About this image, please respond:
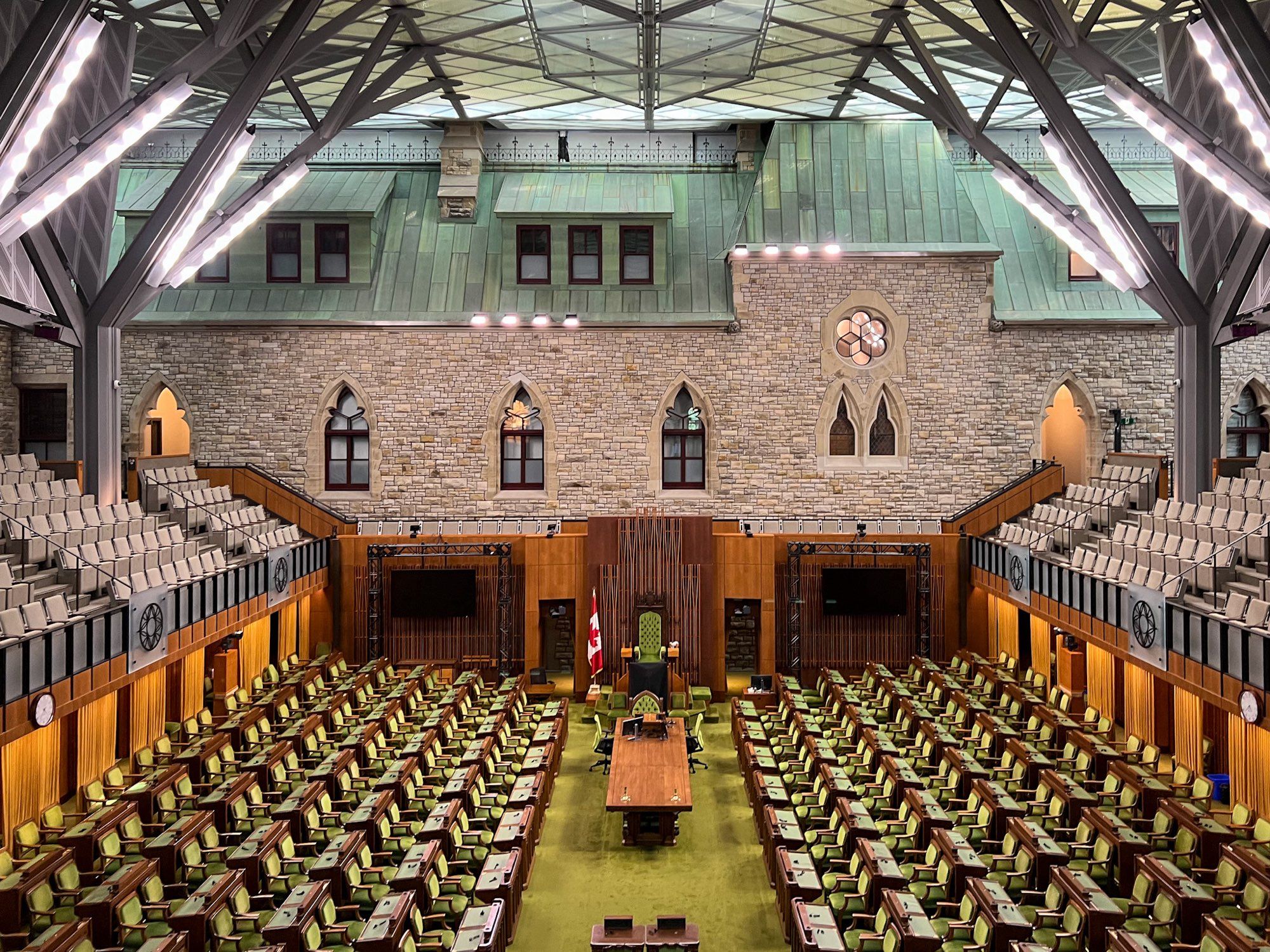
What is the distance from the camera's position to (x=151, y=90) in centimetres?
1720

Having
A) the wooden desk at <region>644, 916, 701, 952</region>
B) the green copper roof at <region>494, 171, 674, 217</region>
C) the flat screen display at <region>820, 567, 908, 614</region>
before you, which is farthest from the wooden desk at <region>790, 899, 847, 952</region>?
the green copper roof at <region>494, 171, 674, 217</region>

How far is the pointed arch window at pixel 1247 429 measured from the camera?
28.0 m

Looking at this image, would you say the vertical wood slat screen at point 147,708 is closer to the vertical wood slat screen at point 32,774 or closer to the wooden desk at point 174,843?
the vertical wood slat screen at point 32,774

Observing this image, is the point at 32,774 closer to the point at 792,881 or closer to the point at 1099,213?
the point at 792,881

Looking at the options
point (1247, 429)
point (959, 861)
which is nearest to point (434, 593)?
point (959, 861)

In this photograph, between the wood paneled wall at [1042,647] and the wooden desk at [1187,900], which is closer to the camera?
the wooden desk at [1187,900]

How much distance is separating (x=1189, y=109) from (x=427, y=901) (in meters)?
18.2

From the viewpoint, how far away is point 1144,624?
16984mm

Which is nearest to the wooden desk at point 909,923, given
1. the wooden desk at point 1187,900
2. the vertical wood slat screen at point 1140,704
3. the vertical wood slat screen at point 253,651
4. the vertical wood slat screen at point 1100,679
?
the wooden desk at point 1187,900

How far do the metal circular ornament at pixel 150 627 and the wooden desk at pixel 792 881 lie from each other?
382 inches

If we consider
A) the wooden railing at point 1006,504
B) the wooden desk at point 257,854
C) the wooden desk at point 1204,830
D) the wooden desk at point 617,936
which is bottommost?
the wooden desk at point 617,936

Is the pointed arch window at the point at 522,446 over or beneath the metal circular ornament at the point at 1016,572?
over

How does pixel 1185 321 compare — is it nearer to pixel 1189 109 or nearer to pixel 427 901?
pixel 1189 109

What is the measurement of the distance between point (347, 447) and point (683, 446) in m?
8.10
